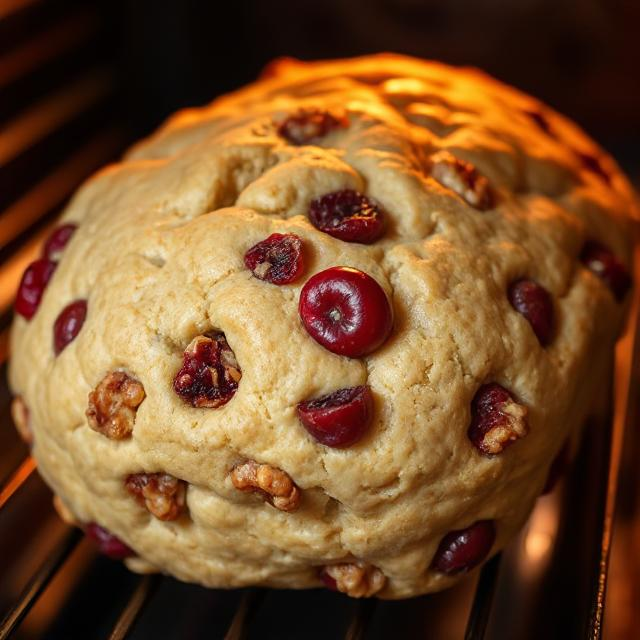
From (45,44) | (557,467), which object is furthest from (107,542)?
(45,44)

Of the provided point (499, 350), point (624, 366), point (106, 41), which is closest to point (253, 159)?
point (499, 350)

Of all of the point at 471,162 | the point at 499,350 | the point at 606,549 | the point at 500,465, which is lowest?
the point at 606,549

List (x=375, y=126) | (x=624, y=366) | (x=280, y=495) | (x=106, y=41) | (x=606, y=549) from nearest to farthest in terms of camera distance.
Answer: (x=280, y=495), (x=606, y=549), (x=375, y=126), (x=624, y=366), (x=106, y=41)

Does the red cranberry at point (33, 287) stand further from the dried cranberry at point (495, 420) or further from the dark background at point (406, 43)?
the dark background at point (406, 43)

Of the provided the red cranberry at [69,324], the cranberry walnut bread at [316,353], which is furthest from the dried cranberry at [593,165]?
the red cranberry at [69,324]

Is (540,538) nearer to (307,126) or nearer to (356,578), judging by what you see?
(356,578)

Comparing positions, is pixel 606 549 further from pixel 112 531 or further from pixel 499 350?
pixel 112 531

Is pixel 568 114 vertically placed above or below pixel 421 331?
below
